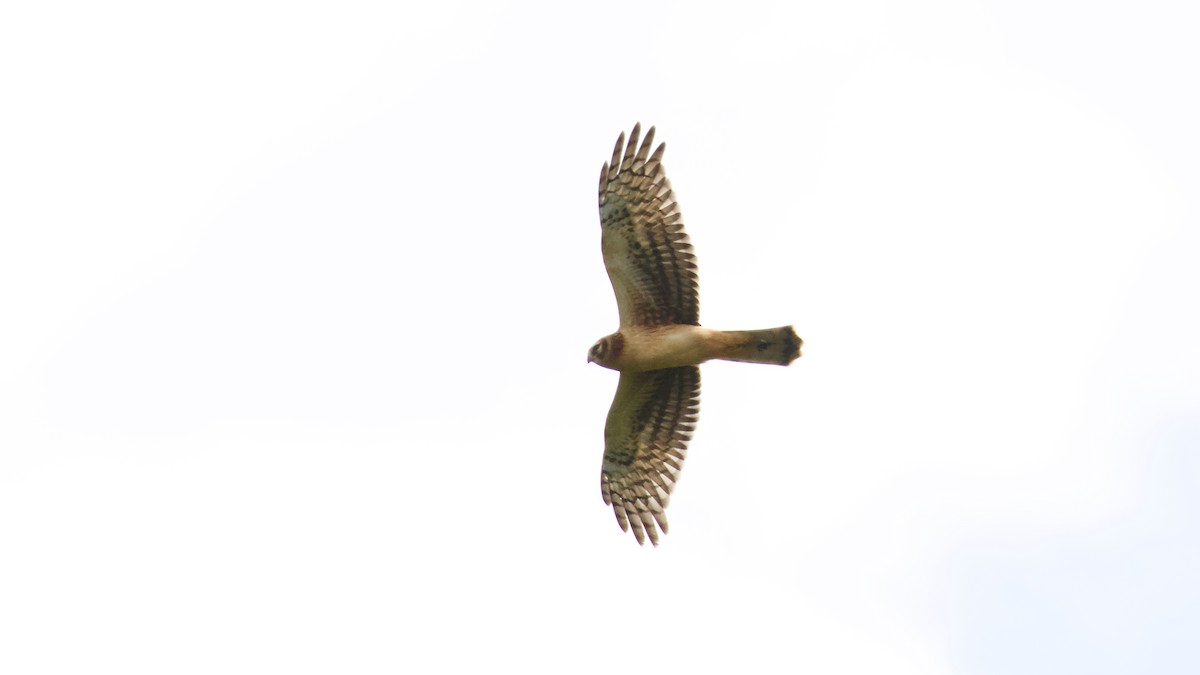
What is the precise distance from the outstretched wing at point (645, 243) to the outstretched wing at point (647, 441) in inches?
38.7

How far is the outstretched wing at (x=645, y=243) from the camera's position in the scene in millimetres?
18547

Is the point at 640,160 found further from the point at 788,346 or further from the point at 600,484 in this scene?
the point at 600,484

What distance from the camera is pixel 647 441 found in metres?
20.0

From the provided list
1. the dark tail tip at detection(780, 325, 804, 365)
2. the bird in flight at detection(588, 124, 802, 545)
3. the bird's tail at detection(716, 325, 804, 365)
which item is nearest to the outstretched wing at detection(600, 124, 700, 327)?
the bird in flight at detection(588, 124, 802, 545)

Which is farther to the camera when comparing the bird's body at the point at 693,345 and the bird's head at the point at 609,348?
the bird's head at the point at 609,348

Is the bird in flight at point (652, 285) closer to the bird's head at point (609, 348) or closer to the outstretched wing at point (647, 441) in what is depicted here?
the bird's head at point (609, 348)

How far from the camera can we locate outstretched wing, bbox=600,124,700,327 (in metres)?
18.5

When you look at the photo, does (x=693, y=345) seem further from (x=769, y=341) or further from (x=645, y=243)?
(x=645, y=243)

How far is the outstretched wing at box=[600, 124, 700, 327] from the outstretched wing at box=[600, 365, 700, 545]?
983mm

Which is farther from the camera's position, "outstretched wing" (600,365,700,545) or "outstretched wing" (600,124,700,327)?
"outstretched wing" (600,365,700,545)

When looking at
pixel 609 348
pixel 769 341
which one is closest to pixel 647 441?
pixel 609 348

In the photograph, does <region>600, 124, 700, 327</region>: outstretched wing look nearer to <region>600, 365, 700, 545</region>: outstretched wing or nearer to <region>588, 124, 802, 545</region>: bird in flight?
<region>588, 124, 802, 545</region>: bird in flight

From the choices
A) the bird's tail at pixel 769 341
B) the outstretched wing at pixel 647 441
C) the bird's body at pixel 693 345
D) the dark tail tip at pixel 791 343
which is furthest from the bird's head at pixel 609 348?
the dark tail tip at pixel 791 343

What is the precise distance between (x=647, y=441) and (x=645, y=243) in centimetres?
260
